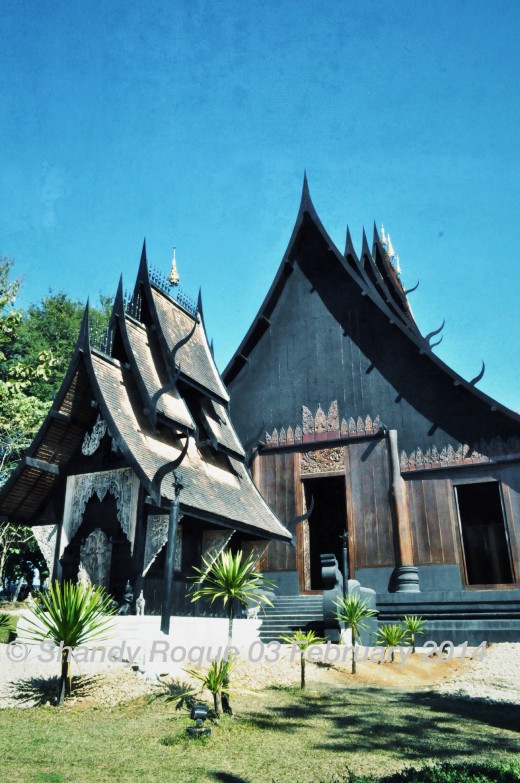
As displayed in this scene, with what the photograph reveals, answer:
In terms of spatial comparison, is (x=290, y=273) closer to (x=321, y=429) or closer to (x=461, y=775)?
(x=321, y=429)

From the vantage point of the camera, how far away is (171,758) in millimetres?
5301

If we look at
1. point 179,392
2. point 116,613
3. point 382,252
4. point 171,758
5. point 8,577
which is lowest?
point 171,758

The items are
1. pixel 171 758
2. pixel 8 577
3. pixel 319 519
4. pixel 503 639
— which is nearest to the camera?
pixel 171 758

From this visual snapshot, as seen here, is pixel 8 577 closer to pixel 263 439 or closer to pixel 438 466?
pixel 263 439

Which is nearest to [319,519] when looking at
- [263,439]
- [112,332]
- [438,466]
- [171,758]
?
[263,439]

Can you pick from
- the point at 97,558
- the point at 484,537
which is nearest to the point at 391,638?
the point at 97,558

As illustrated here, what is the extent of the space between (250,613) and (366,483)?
4.46 metres

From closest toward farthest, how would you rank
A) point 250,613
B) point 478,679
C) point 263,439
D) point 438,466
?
point 478,679, point 250,613, point 438,466, point 263,439

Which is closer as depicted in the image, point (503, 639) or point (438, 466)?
point (503, 639)

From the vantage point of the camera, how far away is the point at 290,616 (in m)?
14.2

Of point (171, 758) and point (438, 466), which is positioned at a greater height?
point (438, 466)

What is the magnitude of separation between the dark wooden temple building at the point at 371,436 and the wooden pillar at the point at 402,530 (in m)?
0.03

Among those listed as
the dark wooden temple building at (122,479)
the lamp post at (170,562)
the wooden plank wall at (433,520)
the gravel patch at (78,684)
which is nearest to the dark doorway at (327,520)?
the wooden plank wall at (433,520)

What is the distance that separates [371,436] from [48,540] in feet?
27.3
